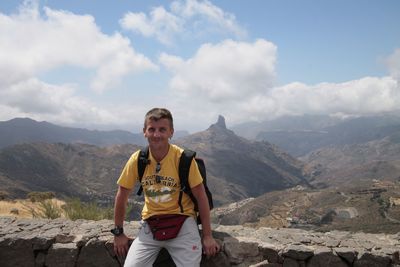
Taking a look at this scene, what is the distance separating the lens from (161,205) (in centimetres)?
450

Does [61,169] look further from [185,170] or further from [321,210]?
[185,170]

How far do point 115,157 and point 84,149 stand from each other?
17.9 meters

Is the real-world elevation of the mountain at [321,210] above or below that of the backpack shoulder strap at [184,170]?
below

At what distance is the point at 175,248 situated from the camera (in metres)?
4.41

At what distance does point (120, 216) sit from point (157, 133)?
1.22 metres

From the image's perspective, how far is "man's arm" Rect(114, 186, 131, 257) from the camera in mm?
4559

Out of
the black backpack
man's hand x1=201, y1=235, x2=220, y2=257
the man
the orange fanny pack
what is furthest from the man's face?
man's hand x1=201, y1=235, x2=220, y2=257

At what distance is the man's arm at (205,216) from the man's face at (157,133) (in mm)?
668

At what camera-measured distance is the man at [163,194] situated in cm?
438

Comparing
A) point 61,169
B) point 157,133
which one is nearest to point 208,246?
point 157,133

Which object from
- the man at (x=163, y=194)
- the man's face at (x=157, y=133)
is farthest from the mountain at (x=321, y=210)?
the man's face at (x=157, y=133)

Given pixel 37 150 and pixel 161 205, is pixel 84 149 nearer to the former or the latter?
pixel 37 150

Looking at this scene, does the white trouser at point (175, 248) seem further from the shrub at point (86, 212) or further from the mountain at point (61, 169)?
the mountain at point (61, 169)

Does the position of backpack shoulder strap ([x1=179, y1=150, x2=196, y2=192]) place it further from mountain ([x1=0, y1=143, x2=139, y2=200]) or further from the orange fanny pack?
mountain ([x1=0, y1=143, x2=139, y2=200])
